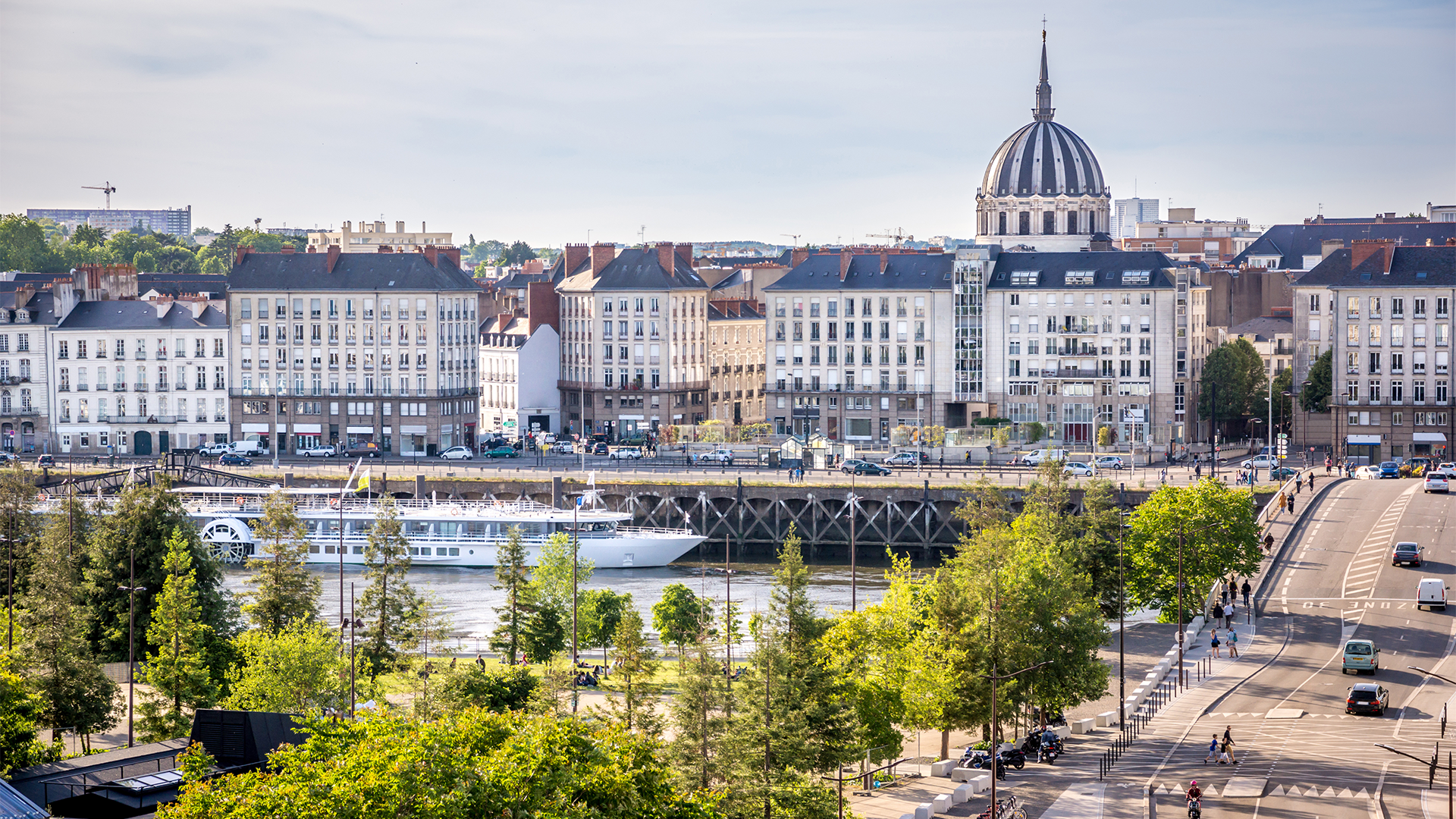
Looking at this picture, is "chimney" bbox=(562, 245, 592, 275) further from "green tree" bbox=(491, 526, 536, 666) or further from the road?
"green tree" bbox=(491, 526, 536, 666)

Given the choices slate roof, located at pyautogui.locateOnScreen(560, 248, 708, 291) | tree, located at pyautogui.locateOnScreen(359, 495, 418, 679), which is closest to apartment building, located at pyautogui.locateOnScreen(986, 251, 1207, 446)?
slate roof, located at pyautogui.locateOnScreen(560, 248, 708, 291)

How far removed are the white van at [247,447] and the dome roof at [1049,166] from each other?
71.6 metres

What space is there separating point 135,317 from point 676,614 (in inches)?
2683

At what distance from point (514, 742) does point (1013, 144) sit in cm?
13759

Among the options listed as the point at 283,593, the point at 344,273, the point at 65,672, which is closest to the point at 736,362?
the point at 344,273

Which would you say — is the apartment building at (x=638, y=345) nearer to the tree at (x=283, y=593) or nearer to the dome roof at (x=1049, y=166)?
the dome roof at (x=1049, y=166)

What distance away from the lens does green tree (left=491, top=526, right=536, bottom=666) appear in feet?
A: 200

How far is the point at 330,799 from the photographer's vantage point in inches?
1309

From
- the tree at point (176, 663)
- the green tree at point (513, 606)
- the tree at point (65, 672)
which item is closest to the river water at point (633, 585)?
the green tree at point (513, 606)

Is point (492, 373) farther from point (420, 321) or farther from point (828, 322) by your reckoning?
point (828, 322)

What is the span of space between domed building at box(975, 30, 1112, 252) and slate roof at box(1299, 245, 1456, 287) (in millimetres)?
44620

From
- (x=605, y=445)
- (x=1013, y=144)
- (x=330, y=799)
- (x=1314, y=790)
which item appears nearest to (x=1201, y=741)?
(x=1314, y=790)

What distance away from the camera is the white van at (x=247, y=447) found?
398 feet

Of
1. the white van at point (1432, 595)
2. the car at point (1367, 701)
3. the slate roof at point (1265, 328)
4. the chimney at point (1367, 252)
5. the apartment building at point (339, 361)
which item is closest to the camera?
the car at point (1367, 701)
